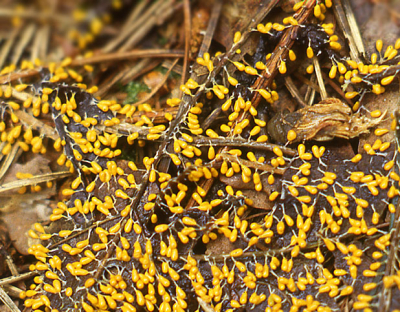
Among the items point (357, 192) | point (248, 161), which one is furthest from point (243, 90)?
point (357, 192)

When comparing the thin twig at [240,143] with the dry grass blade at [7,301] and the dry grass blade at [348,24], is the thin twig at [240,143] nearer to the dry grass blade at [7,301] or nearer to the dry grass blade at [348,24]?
the dry grass blade at [348,24]

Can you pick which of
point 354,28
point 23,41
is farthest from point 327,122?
point 23,41

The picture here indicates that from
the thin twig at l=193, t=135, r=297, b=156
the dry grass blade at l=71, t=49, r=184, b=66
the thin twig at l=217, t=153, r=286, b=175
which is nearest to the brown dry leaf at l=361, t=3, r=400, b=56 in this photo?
the thin twig at l=193, t=135, r=297, b=156

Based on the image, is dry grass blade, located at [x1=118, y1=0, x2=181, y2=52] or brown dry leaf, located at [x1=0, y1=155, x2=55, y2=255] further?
dry grass blade, located at [x1=118, y1=0, x2=181, y2=52]

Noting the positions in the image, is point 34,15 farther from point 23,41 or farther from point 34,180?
point 34,180

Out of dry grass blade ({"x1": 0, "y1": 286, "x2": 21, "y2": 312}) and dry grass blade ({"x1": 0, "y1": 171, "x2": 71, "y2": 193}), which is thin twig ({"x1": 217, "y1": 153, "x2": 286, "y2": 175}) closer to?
dry grass blade ({"x1": 0, "y1": 171, "x2": 71, "y2": 193})

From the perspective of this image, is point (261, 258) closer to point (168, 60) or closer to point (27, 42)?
point (168, 60)
